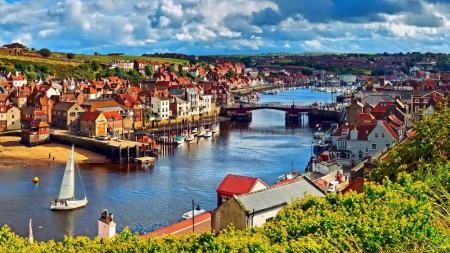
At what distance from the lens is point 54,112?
59.8m

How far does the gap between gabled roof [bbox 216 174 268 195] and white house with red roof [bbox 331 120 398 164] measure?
18734 millimetres

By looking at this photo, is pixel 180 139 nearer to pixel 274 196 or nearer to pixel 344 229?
pixel 274 196

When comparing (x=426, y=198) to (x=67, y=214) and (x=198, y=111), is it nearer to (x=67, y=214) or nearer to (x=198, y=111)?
(x=67, y=214)

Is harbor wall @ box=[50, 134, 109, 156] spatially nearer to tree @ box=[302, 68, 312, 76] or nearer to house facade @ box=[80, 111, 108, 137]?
house facade @ box=[80, 111, 108, 137]

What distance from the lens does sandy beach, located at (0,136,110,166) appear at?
4478cm

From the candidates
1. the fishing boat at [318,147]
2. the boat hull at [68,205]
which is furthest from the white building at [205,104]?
the boat hull at [68,205]

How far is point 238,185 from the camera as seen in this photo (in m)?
22.7

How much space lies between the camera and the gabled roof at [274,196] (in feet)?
58.4

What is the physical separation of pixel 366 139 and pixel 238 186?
770 inches

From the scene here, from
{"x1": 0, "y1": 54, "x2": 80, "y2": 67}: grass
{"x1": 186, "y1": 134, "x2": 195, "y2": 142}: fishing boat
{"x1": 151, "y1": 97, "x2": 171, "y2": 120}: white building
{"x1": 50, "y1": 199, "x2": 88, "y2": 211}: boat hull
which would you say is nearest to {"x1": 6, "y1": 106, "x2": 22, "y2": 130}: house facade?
{"x1": 151, "y1": 97, "x2": 171, "y2": 120}: white building

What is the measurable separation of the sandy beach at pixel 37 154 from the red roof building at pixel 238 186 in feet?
81.1

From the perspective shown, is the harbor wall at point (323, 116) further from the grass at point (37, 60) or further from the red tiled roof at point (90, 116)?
the grass at point (37, 60)

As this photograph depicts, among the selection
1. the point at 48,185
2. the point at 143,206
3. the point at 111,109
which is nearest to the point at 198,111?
the point at 111,109

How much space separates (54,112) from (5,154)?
13.4 m
